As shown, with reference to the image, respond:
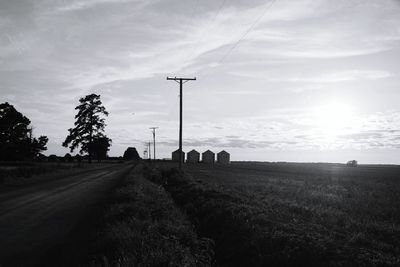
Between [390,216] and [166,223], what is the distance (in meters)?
8.01

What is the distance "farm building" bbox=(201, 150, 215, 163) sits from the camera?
16805 centimetres

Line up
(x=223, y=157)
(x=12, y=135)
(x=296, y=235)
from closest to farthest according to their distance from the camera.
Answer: (x=296, y=235), (x=12, y=135), (x=223, y=157)

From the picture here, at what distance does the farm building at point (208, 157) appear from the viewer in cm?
16805

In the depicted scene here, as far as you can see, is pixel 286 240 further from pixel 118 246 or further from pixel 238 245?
pixel 118 246

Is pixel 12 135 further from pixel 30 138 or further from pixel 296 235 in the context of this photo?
pixel 296 235

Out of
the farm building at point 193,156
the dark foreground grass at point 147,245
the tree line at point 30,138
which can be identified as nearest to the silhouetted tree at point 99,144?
the tree line at point 30,138

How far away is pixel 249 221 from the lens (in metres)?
11.5

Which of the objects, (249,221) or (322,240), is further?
(249,221)

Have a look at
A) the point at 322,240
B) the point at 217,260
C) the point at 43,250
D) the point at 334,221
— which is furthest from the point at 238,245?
the point at 43,250

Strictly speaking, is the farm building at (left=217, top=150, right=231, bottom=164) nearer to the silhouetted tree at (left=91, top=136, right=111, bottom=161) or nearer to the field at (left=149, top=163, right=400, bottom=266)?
the silhouetted tree at (left=91, top=136, right=111, bottom=161)

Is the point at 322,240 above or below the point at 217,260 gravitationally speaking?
above

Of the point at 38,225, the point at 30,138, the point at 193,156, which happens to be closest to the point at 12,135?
the point at 30,138

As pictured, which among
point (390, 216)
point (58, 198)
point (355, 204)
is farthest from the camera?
point (58, 198)

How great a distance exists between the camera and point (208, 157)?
556 ft
